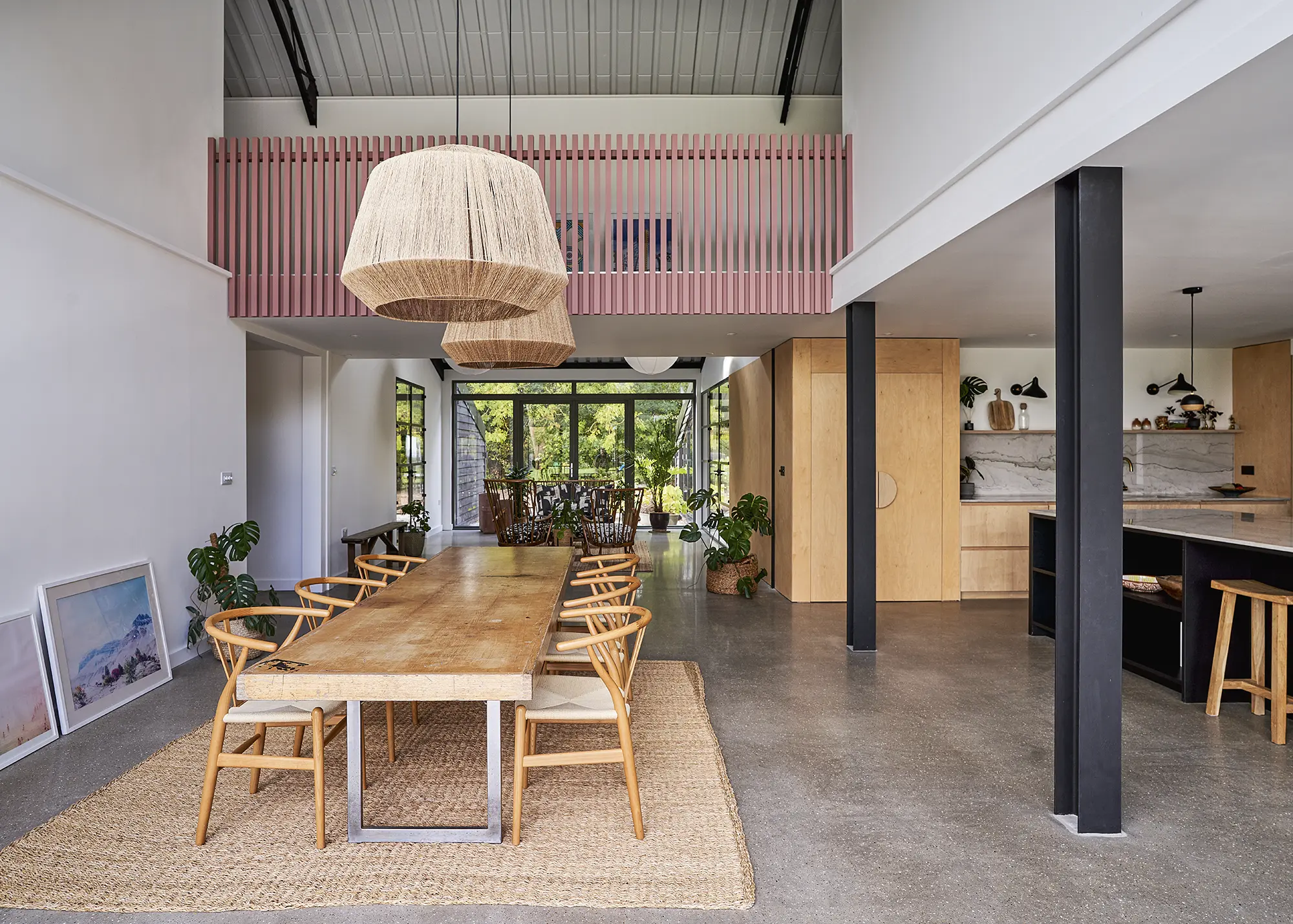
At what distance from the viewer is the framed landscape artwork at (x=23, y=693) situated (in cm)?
336

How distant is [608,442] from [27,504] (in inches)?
398

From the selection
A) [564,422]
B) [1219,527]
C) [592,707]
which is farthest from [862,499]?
[564,422]

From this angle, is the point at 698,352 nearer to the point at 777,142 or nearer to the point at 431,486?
the point at 777,142

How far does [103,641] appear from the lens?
4125 mm

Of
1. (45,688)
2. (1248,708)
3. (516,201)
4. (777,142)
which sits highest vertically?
(777,142)

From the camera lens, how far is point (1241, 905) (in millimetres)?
2254

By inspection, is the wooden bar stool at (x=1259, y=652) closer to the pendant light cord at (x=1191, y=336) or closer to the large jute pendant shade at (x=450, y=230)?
the pendant light cord at (x=1191, y=336)

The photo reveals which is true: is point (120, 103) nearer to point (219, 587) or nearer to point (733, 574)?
point (219, 587)

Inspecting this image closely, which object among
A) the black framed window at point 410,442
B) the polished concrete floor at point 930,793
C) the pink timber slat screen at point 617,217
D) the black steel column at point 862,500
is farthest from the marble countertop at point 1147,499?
the black framed window at point 410,442

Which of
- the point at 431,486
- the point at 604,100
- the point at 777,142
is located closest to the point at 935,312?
the point at 777,142

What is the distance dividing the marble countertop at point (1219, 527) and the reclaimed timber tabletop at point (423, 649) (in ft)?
9.60

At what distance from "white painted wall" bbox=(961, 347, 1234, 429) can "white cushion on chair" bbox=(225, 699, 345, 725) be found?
6818 mm

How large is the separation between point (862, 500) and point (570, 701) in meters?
3.01

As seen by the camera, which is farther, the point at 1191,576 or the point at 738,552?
the point at 738,552
